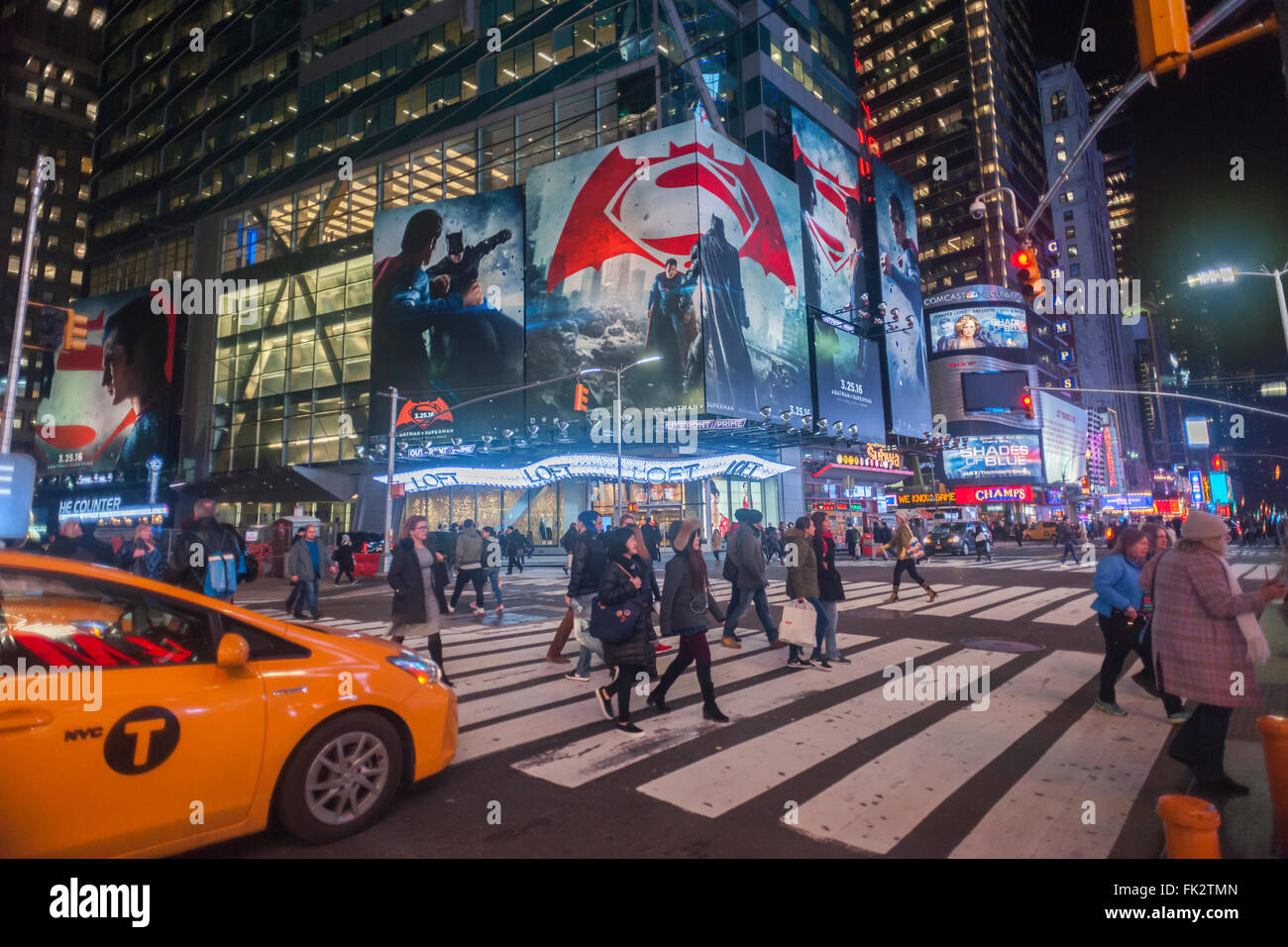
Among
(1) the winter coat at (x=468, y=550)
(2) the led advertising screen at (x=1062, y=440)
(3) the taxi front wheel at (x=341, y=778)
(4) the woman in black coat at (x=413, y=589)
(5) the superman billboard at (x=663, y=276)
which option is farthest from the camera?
(2) the led advertising screen at (x=1062, y=440)

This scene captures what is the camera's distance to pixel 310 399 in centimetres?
4450

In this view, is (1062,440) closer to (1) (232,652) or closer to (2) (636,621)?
(2) (636,621)

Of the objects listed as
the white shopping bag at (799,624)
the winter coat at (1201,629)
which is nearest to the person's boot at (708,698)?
the white shopping bag at (799,624)

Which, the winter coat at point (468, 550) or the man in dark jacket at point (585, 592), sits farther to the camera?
the winter coat at point (468, 550)

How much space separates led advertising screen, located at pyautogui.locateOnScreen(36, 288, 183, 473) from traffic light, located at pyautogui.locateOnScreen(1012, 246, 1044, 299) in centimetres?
5693

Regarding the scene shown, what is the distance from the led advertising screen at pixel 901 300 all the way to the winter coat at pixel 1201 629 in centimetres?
4508

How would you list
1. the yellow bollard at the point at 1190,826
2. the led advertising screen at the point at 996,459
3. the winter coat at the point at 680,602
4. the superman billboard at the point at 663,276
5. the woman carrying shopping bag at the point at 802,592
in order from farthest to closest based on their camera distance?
1. the led advertising screen at the point at 996,459
2. the superman billboard at the point at 663,276
3. the woman carrying shopping bag at the point at 802,592
4. the winter coat at the point at 680,602
5. the yellow bollard at the point at 1190,826

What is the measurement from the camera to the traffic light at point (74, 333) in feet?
34.3

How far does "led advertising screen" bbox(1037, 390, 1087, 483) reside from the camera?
7606cm

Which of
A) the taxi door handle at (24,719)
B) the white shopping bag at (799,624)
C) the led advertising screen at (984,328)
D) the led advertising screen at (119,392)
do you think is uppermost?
the led advertising screen at (984,328)

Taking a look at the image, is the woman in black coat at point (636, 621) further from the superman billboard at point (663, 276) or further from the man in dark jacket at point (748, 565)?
the superman billboard at point (663, 276)

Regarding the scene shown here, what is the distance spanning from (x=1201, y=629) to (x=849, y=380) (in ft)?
135

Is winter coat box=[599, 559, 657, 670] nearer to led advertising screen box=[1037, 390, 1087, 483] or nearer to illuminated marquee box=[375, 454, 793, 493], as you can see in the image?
illuminated marquee box=[375, 454, 793, 493]

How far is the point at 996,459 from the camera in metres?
74.1
